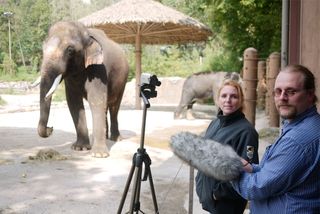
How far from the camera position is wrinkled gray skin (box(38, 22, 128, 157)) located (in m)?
6.00

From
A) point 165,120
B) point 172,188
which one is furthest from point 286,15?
point 165,120

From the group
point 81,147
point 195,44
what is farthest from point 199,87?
point 195,44

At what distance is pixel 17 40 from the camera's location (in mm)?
31562

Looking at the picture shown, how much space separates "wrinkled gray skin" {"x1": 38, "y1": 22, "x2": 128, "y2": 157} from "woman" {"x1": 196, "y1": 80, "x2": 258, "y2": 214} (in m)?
3.82

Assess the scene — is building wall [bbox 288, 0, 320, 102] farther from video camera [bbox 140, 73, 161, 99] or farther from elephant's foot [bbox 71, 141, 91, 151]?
elephant's foot [bbox 71, 141, 91, 151]

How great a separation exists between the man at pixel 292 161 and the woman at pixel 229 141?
62 cm

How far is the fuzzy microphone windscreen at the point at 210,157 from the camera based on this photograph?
5.61 feet

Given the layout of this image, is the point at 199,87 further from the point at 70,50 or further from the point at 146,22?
the point at 70,50

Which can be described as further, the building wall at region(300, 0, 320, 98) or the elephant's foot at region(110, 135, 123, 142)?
the elephant's foot at region(110, 135, 123, 142)

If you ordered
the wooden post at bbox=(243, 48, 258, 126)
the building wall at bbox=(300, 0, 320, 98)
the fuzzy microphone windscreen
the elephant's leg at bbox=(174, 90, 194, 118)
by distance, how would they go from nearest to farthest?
1. the fuzzy microphone windscreen
2. the building wall at bbox=(300, 0, 320, 98)
3. the wooden post at bbox=(243, 48, 258, 126)
4. the elephant's leg at bbox=(174, 90, 194, 118)

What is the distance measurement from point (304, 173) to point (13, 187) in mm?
3658

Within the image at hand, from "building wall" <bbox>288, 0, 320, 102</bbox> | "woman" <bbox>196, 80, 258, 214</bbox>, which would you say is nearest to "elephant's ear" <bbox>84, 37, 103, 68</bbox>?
"building wall" <bbox>288, 0, 320, 102</bbox>

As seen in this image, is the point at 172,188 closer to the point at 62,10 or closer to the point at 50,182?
the point at 50,182

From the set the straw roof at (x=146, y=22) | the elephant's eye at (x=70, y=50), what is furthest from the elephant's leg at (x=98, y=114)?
the straw roof at (x=146, y=22)
